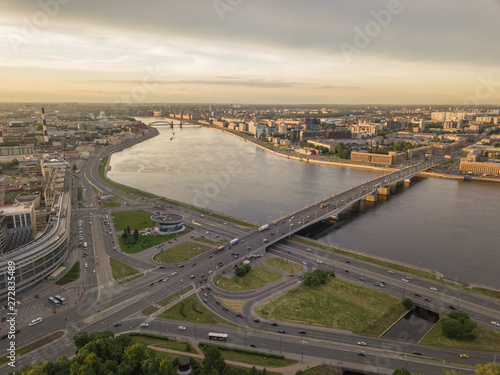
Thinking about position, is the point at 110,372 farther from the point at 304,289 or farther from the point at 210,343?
the point at 304,289

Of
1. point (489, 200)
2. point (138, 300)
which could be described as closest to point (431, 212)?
point (489, 200)

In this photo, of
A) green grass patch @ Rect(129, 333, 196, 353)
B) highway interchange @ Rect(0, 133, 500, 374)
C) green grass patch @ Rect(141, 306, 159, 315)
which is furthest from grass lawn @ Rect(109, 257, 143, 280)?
green grass patch @ Rect(129, 333, 196, 353)

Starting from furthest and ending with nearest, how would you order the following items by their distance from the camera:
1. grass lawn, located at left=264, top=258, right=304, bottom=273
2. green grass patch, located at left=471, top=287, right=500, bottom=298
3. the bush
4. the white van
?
1. grass lawn, located at left=264, top=258, right=304, bottom=273
2. green grass patch, located at left=471, top=287, right=500, bottom=298
3. the white van
4. the bush

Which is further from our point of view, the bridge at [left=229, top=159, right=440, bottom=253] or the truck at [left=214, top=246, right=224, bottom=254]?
the bridge at [left=229, top=159, right=440, bottom=253]

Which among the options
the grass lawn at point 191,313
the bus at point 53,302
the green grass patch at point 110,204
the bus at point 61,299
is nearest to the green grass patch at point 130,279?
the bus at point 61,299

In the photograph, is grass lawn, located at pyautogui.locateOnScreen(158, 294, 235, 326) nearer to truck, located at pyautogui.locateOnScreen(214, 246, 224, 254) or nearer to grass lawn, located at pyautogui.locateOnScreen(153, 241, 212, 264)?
grass lawn, located at pyautogui.locateOnScreen(153, 241, 212, 264)

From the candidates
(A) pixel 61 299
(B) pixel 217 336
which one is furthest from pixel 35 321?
(B) pixel 217 336

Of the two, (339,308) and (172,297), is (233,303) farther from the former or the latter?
(339,308)
